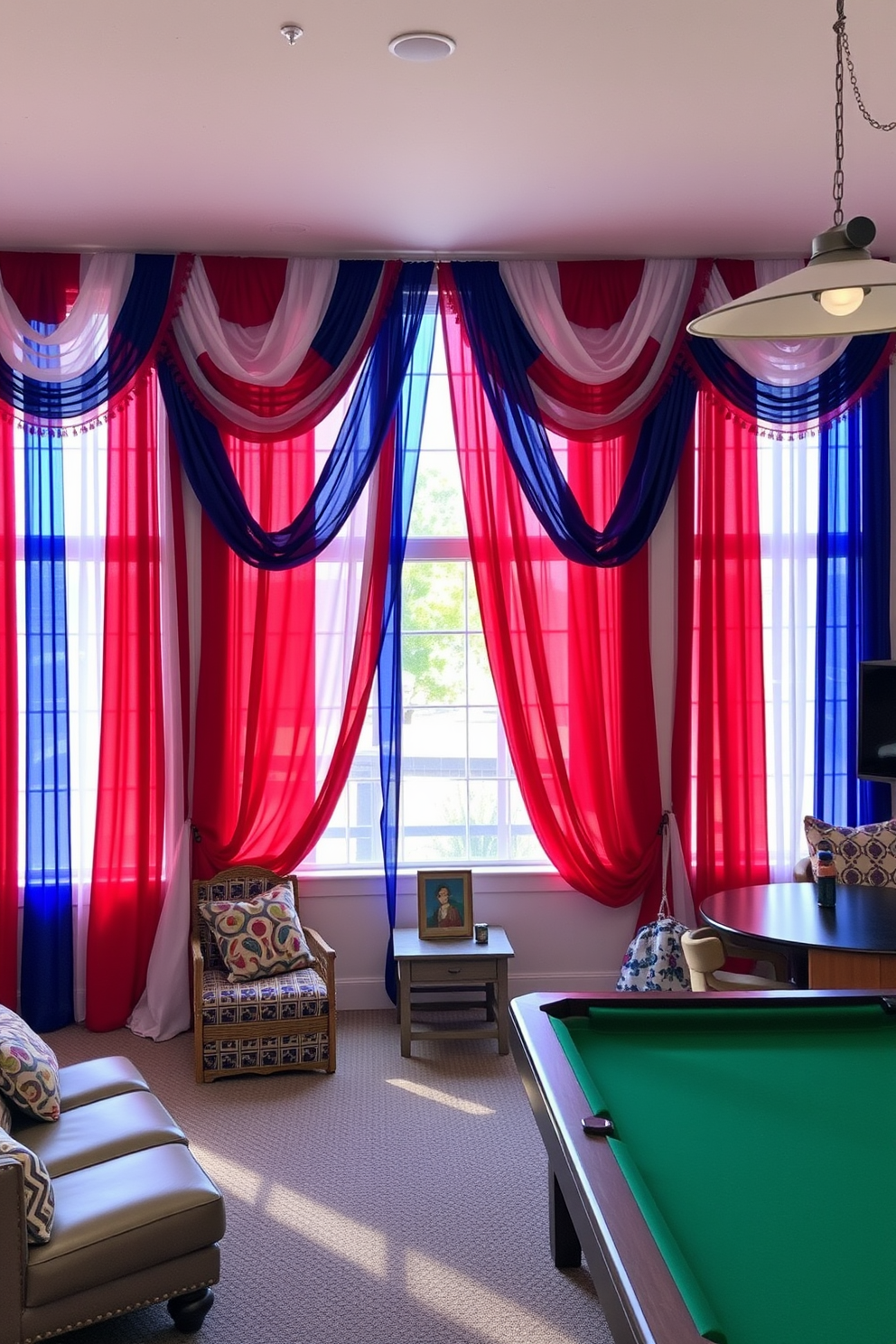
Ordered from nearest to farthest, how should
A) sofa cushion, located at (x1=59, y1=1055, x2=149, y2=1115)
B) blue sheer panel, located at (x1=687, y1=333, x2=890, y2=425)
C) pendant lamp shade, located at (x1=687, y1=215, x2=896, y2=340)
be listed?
pendant lamp shade, located at (x1=687, y1=215, x2=896, y2=340), sofa cushion, located at (x1=59, y1=1055, x2=149, y2=1115), blue sheer panel, located at (x1=687, y1=333, x2=890, y2=425)

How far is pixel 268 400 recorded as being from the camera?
5398 millimetres

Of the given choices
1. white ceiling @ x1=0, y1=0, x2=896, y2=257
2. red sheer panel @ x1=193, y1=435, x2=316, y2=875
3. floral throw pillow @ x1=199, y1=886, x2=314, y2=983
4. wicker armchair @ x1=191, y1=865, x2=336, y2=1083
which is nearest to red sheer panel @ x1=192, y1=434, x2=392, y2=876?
red sheer panel @ x1=193, y1=435, x2=316, y2=875

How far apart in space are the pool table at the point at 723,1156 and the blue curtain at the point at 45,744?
→ 9.48 feet

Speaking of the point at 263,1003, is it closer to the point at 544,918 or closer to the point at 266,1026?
the point at 266,1026

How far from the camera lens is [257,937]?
5.12 meters

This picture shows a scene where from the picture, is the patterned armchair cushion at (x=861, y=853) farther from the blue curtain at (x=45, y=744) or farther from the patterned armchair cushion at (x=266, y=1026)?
the blue curtain at (x=45, y=744)

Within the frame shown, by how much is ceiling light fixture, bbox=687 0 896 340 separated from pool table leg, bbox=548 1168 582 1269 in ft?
7.44

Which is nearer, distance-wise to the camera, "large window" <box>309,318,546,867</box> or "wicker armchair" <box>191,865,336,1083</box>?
"wicker armchair" <box>191,865,336,1083</box>

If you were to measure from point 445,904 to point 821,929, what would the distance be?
1693 mm

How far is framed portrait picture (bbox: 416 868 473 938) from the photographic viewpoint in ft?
17.5

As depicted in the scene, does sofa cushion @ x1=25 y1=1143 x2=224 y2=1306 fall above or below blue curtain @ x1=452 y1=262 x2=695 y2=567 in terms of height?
below

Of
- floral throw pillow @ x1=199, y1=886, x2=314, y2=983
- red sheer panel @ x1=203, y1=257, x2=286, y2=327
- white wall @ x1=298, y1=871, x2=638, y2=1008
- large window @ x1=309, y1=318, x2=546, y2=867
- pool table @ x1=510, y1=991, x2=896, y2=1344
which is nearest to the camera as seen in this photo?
pool table @ x1=510, y1=991, x2=896, y2=1344

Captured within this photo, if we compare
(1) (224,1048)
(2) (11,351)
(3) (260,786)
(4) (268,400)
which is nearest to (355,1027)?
(1) (224,1048)

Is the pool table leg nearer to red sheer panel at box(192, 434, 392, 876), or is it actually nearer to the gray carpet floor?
the gray carpet floor
